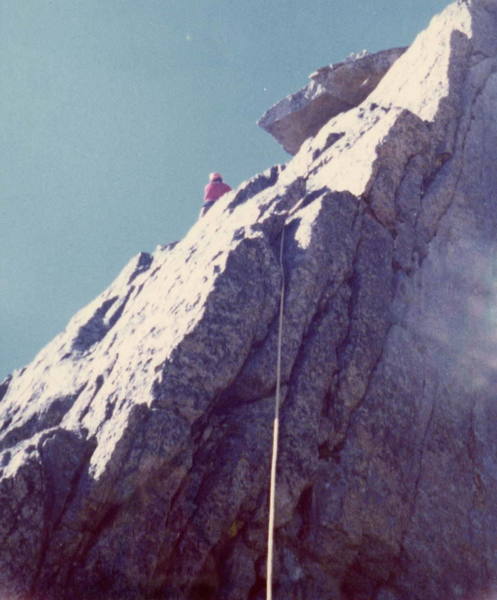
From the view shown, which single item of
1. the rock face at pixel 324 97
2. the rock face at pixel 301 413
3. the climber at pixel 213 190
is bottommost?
the rock face at pixel 301 413

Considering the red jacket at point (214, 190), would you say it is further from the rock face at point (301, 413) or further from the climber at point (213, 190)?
the rock face at point (301, 413)

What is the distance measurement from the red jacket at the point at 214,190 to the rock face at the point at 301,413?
677 cm

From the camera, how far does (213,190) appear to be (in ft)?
69.4

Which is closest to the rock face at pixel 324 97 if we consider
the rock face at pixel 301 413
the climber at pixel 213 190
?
the climber at pixel 213 190

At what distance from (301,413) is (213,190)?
13.2m

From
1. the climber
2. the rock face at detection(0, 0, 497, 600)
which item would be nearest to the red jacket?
the climber

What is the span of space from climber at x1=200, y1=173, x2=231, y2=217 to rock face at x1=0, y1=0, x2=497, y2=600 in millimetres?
6459

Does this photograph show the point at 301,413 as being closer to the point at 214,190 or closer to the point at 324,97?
the point at 214,190

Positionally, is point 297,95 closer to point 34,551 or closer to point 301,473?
point 301,473

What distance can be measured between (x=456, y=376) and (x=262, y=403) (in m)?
4.26

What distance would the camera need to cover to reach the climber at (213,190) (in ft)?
67.7

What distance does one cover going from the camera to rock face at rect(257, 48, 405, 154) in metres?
22.0

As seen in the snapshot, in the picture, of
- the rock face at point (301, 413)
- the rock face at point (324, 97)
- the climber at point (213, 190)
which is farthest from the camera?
the rock face at point (324, 97)

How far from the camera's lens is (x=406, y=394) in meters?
10.5
